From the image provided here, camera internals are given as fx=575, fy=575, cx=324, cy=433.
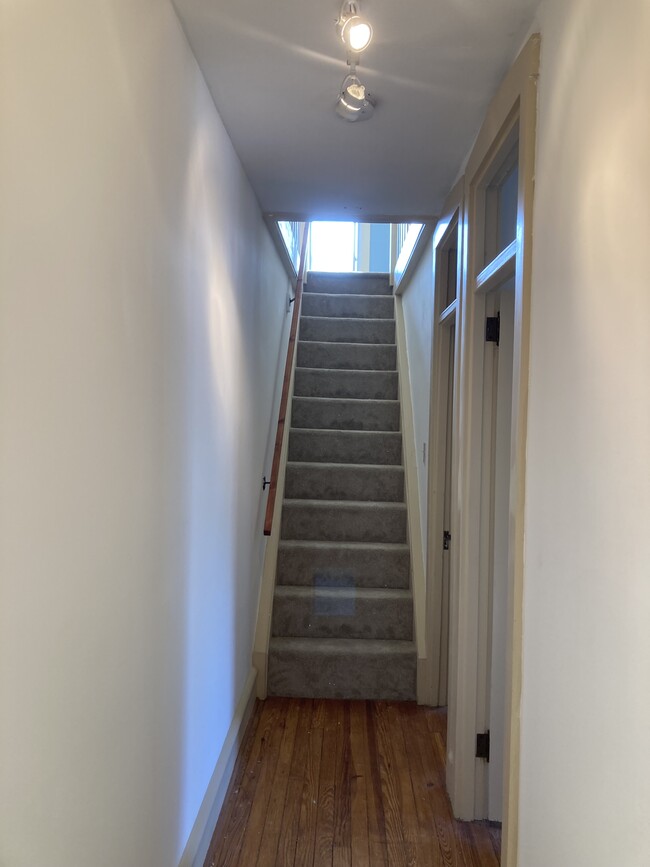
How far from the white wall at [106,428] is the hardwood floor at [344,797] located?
312 millimetres

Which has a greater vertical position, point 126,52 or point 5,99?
point 126,52

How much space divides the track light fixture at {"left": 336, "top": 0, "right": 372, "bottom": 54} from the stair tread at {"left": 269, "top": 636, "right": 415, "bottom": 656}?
2.67 meters

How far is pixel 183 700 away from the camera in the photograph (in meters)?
1.62

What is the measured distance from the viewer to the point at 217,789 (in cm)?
202

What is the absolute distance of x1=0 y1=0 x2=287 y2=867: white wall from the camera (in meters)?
0.76

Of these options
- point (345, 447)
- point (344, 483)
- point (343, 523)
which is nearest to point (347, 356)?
point (345, 447)

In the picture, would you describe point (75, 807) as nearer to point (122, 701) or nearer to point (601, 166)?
point (122, 701)

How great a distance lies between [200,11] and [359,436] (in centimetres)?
297

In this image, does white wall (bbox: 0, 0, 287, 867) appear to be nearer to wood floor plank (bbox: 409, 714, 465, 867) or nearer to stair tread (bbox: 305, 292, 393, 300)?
wood floor plank (bbox: 409, 714, 465, 867)

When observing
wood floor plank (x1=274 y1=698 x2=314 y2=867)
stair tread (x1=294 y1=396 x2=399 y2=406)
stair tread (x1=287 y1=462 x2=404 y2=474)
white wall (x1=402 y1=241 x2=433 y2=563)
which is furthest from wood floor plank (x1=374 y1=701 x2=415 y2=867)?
stair tread (x1=294 y1=396 x2=399 y2=406)

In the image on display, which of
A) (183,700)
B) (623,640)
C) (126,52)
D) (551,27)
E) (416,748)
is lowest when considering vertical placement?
(416,748)

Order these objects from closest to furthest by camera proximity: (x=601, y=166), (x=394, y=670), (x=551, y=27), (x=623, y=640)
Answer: (x=623, y=640), (x=601, y=166), (x=551, y=27), (x=394, y=670)

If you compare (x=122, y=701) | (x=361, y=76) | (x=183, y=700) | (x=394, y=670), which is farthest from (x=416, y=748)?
(x=361, y=76)

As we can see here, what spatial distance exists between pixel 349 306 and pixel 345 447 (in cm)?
177
